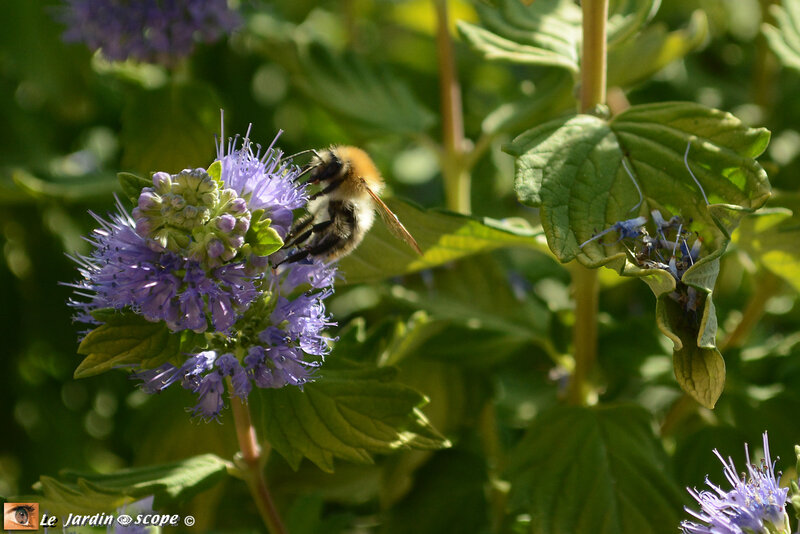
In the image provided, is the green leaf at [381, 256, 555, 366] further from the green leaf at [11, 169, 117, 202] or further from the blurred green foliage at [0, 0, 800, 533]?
the green leaf at [11, 169, 117, 202]

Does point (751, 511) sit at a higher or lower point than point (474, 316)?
higher

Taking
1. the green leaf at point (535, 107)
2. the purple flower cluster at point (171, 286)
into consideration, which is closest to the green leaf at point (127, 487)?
the purple flower cluster at point (171, 286)

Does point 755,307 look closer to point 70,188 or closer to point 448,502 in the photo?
point 448,502

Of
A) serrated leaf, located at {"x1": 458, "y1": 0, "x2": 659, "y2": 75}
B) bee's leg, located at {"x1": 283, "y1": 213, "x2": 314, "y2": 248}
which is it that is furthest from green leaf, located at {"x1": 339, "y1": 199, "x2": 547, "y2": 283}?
serrated leaf, located at {"x1": 458, "y1": 0, "x2": 659, "y2": 75}

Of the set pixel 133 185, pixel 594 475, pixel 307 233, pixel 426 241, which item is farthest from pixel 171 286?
pixel 594 475

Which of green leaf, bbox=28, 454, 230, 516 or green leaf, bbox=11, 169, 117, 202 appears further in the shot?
green leaf, bbox=11, 169, 117, 202

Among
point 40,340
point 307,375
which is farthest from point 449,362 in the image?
point 40,340
